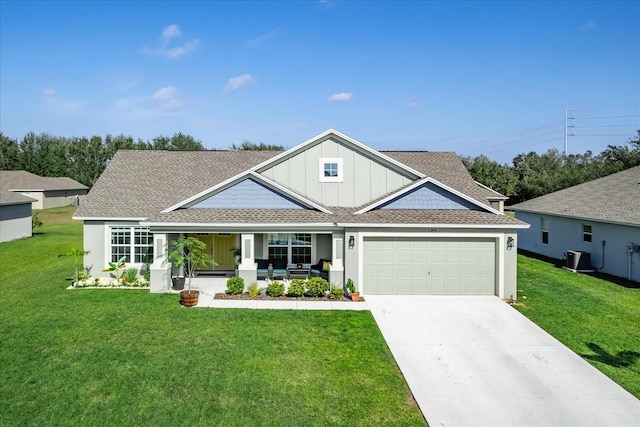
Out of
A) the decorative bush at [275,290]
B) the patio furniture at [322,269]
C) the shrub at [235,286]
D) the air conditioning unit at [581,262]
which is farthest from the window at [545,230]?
the shrub at [235,286]

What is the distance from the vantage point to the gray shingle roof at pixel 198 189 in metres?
16.2

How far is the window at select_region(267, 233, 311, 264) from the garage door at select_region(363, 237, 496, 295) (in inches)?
143

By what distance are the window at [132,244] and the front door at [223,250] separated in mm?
2877

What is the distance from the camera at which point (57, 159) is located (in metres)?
74.1

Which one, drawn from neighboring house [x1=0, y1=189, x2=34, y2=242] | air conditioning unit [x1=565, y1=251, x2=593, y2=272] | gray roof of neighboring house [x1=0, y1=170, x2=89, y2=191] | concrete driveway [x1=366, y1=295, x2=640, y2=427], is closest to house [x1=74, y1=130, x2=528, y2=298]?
concrete driveway [x1=366, y1=295, x2=640, y2=427]

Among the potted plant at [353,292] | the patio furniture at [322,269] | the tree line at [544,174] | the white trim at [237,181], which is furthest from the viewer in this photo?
the tree line at [544,174]

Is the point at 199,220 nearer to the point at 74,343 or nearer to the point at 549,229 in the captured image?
the point at 74,343

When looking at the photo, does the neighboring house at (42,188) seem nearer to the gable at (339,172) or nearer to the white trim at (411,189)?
the gable at (339,172)

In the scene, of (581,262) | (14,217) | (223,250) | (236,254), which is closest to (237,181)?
(236,254)

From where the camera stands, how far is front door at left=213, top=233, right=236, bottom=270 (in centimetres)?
1919

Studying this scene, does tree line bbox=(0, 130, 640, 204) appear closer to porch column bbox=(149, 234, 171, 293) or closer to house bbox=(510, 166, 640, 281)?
house bbox=(510, 166, 640, 281)

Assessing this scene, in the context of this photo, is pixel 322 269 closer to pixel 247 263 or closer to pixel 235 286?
pixel 247 263

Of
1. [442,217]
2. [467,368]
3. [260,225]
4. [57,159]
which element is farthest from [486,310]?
[57,159]

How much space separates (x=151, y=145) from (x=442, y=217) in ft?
235
